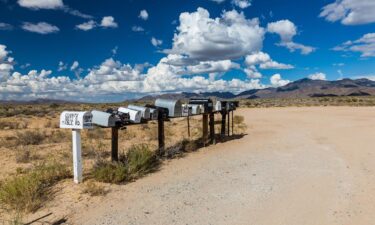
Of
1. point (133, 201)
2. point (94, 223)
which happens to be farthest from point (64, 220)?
point (133, 201)

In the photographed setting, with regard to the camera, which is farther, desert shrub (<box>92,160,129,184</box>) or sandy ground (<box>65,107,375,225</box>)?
desert shrub (<box>92,160,129,184</box>)

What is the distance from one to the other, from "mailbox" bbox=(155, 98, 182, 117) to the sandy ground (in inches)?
50.4

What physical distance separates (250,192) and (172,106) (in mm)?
4347

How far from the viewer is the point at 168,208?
612 centimetres

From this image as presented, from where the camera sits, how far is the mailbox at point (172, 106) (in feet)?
35.0

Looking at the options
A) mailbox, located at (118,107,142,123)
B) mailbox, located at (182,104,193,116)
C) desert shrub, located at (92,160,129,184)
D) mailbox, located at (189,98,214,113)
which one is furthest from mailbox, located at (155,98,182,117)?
desert shrub, located at (92,160,129,184)

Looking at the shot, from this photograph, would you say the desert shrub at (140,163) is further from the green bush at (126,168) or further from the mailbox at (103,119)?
the mailbox at (103,119)

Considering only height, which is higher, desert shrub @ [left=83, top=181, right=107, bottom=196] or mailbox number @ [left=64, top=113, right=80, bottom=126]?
mailbox number @ [left=64, top=113, right=80, bottom=126]

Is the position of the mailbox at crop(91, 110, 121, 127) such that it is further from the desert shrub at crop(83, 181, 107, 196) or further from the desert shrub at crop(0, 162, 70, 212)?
the desert shrub at crop(0, 162, 70, 212)

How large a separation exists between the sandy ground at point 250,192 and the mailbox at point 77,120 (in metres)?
1.39

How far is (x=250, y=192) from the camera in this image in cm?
700

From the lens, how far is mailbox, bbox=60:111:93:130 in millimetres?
7262

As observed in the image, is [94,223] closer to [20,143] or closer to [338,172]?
[338,172]

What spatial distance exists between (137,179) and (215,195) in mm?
1873
